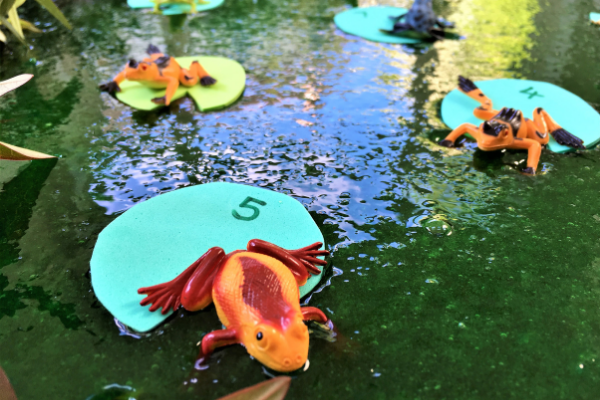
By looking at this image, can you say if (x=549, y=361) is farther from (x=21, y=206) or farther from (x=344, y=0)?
(x=344, y=0)

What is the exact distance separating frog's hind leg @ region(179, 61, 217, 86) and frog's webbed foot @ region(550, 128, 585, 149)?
4.79ft

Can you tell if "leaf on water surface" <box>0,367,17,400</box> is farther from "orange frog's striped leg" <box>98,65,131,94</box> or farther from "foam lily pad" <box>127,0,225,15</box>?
"foam lily pad" <box>127,0,225,15</box>

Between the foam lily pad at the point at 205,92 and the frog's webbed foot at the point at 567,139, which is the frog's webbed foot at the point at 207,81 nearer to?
the foam lily pad at the point at 205,92

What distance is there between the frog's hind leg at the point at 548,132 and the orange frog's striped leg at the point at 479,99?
160mm

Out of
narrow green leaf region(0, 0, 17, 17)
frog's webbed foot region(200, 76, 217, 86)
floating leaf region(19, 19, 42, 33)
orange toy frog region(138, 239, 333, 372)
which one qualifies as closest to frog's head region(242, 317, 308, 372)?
orange toy frog region(138, 239, 333, 372)

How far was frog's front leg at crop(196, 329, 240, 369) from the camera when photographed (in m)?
0.90

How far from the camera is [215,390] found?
0.87 m

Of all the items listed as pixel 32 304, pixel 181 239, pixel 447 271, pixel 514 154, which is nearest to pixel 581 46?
pixel 514 154

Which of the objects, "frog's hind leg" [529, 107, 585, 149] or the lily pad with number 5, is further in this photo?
"frog's hind leg" [529, 107, 585, 149]

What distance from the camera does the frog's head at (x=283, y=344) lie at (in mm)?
846

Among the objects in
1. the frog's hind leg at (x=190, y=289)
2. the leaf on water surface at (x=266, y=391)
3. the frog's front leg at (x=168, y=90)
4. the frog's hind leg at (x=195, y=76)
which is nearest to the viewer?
the leaf on water surface at (x=266, y=391)

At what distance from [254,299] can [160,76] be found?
4.55 ft

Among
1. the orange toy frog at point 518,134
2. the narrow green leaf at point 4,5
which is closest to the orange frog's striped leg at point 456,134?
the orange toy frog at point 518,134

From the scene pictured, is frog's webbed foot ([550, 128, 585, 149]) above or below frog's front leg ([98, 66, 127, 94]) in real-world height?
below
